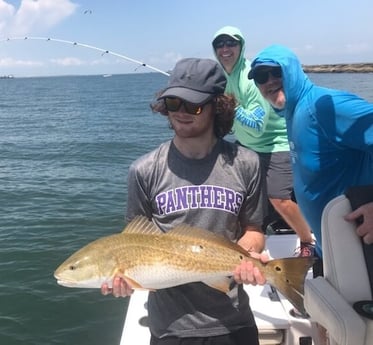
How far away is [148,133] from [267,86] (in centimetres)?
2663

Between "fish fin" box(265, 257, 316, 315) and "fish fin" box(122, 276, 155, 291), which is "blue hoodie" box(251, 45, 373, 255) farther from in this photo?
"fish fin" box(122, 276, 155, 291)

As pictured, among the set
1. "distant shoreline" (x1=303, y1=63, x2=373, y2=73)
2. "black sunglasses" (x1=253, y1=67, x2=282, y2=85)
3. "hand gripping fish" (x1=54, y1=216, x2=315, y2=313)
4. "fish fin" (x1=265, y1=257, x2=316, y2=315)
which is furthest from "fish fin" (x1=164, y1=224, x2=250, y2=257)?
"distant shoreline" (x1=303, y1=63, x2=373, y2=73)

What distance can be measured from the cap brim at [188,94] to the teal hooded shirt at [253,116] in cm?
287

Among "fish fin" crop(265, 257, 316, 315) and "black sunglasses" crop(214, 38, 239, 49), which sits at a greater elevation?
"black sunglasses" crop(214, 38, 239, 49)

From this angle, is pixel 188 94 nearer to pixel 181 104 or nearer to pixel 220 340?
pixel 181 104

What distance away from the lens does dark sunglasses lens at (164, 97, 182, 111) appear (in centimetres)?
260

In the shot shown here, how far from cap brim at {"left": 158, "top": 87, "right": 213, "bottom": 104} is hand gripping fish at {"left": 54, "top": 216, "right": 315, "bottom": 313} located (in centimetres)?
70

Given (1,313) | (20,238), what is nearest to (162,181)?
(1,313)

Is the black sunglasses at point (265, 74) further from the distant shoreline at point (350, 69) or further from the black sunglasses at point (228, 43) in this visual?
the distant shoreline at point (350, 69)

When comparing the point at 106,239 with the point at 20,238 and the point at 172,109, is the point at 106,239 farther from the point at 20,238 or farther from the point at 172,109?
the point at 20,238

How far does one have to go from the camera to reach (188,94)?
8.46 ft

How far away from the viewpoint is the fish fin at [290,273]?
2561 millimetres

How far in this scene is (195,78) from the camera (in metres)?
2.64

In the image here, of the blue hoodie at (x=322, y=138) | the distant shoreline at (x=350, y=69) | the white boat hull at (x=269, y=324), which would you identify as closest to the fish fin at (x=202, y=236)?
the blue hoodie at (x=322, y=138)
